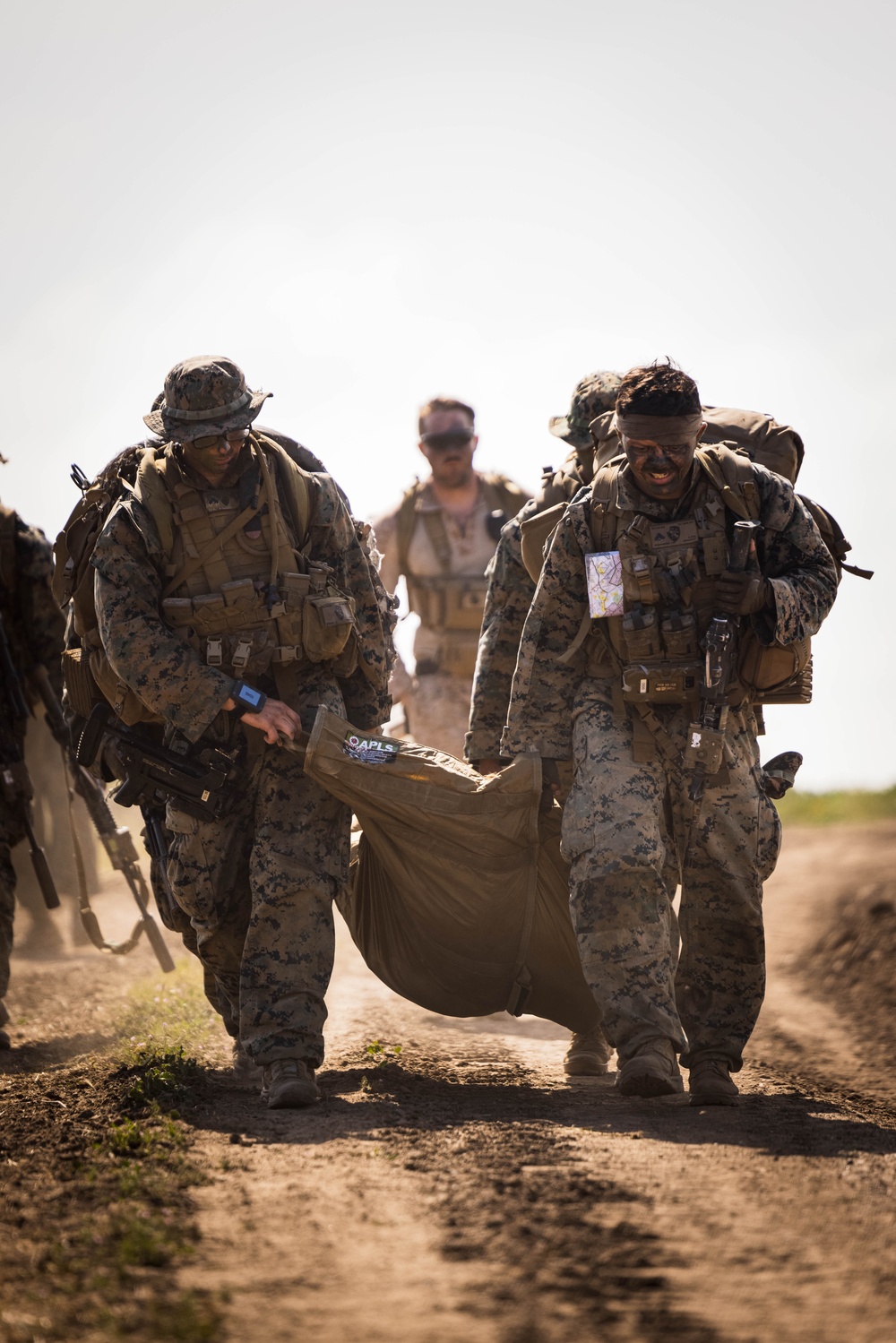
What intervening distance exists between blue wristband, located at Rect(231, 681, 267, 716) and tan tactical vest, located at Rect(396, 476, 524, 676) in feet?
13.1

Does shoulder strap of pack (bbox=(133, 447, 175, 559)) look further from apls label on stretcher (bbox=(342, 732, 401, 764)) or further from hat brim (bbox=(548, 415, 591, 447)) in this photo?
hat brim (bbox=(548, 415, 591, 447))

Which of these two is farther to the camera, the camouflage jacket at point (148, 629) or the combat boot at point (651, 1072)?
the camouflage jacket at point (148, 629)

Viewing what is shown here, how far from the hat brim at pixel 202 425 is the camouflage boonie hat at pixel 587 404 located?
5.14 feet

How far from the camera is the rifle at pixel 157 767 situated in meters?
6.43

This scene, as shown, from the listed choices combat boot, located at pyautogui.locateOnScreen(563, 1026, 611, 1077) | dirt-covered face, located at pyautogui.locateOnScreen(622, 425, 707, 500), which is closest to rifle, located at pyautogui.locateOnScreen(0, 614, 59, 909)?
combat boot, located at pyautogui.locateOnScreen(563, 1026, 611, 1077)

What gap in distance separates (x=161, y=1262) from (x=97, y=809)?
5.06m

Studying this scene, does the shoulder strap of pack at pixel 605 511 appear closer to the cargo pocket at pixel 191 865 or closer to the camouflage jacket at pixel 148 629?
the camouflage jacket at pixel 148 629

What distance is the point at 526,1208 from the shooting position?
410 centimetres

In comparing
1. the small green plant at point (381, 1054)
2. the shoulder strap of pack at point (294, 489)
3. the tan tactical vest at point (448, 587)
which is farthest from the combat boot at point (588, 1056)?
the tan tactical vest at point (448, 587)

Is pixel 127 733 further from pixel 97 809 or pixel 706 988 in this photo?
pixel 706 988

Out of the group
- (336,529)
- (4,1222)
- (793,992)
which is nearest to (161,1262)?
(4,1222)

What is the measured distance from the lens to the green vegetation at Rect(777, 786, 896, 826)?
21281 millimetres

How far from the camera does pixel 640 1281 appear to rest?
355 centimetres

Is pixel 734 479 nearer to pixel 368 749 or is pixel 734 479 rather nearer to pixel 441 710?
pixel 368 749
